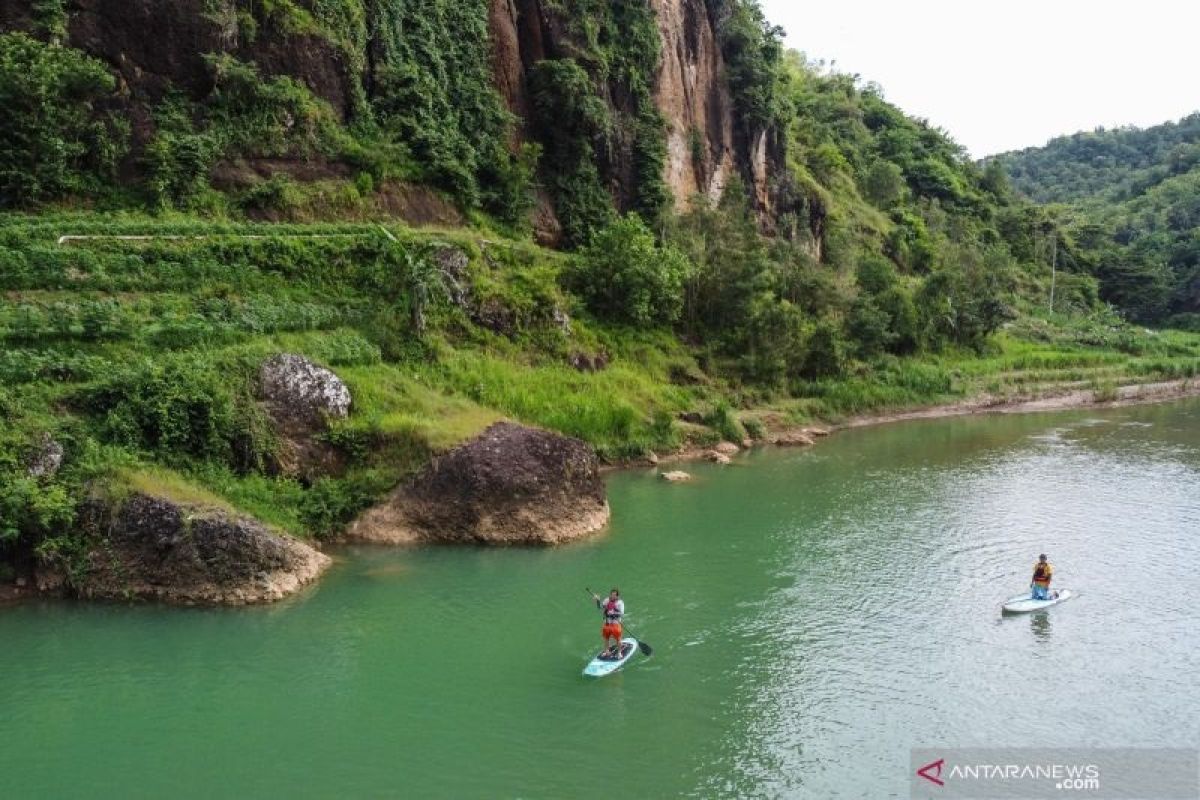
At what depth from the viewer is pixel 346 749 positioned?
18141mm

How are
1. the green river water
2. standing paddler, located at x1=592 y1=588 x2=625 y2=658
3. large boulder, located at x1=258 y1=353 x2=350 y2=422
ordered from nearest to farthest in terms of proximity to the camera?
the green river water → standing paddler, located at x1=592 y1=588 x2=625 y2=658 → large boulder, located at x1=258 y1=353 x2=350 y2=422

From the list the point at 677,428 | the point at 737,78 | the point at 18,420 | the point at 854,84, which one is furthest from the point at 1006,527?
the point at 854,84

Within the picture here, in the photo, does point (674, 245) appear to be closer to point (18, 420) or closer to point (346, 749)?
point (18, 420)

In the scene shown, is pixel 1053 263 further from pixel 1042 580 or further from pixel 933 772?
pixel 933 772

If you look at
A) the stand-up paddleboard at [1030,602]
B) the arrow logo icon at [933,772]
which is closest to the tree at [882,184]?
the stand-up paddleboard at [1030,602]

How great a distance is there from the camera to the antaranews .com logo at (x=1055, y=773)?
1648 cm

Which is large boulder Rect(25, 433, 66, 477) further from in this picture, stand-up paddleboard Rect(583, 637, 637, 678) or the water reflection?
the water reflection

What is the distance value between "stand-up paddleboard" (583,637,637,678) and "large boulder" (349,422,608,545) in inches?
360

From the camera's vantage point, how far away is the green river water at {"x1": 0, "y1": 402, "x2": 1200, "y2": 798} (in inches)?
688

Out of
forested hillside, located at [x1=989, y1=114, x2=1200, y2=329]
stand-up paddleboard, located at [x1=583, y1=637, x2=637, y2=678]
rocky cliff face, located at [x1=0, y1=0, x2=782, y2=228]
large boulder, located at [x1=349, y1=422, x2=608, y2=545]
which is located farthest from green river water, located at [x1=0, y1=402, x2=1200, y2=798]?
forested hillside, located at [x1=989, y1=114, x2=1200, y2=329]

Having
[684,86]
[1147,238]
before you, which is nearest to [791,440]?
[684,86]

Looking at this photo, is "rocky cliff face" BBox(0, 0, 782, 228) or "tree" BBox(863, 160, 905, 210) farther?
"tree" BBox(863, 160, 905, 210)

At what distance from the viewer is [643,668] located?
21547mm

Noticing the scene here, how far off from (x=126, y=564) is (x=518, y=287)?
982 inches
